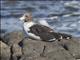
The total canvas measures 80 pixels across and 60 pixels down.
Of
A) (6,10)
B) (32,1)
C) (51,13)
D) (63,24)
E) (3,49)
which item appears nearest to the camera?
(3,49)

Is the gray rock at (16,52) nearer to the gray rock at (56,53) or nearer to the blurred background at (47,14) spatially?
the gray rock at (56,53)

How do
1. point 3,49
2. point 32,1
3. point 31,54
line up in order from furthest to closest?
point 32,1 < point 3,49 < point 31,54

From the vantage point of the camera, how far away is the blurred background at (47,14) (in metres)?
17.1

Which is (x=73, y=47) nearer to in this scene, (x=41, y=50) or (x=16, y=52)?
(x=41, y=50)

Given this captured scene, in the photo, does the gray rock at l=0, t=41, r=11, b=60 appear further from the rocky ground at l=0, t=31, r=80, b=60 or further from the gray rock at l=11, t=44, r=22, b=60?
the gray rock at l=11, t=44, r=22, b=60

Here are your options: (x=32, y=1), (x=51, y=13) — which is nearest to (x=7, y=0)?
(x=32, y=1)

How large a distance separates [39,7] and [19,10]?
1.72m

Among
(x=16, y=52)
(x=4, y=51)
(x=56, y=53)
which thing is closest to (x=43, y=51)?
(x=56, y=53)

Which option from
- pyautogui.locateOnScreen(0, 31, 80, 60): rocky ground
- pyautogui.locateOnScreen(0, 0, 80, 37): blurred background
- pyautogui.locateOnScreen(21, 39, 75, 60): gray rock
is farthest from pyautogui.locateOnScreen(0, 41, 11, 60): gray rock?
pyautogui.locateOnScreen(0, 0, 80, 37): blurred background

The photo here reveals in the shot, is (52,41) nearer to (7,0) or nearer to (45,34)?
(45,34)

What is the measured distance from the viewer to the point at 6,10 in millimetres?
24031

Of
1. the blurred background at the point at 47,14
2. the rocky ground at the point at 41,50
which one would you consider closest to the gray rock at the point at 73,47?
→ the rocky ground at the point at 41,50

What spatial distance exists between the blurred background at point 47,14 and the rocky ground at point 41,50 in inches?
201

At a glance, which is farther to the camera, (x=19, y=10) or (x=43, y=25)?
(x=19, y=10)
